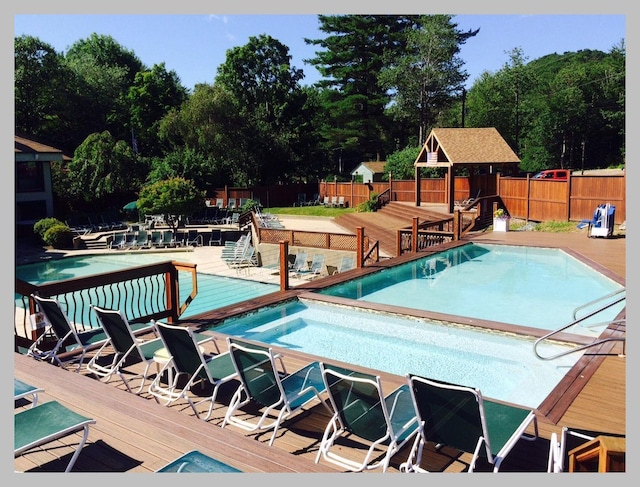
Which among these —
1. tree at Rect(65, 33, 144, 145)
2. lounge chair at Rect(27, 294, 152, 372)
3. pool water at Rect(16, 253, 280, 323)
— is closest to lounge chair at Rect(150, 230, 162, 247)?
pool water at Rect(16, 253, 280, 323)

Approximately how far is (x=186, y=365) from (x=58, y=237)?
18.7 meters

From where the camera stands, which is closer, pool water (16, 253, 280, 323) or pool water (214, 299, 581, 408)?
pool water (214, 299, 581, 408)

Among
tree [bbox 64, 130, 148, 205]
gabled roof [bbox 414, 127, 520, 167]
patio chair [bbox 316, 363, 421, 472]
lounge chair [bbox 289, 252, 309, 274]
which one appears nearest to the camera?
patio chair [bbox 316, 363, 421, 472]

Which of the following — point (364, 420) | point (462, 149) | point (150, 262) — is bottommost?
point (150, 262)

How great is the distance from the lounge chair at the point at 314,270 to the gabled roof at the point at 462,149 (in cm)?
1039

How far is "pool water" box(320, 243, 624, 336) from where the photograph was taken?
9.64 metres

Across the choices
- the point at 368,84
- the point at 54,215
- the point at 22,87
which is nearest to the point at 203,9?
the point at 54,215

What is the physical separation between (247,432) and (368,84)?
41.4 metres

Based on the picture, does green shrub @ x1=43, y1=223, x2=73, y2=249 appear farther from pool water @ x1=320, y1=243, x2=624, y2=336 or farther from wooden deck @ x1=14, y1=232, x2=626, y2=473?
wooden deck @ x1=14, y1=232, x2=626, y2=473

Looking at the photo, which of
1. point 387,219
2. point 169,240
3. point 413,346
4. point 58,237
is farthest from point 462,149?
point 413,346

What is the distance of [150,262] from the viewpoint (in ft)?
61.6

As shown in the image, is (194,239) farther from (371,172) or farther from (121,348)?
(371,172)

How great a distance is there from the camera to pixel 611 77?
3997cm

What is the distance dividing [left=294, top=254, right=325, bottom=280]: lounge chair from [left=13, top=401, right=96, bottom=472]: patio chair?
11.8 meters
